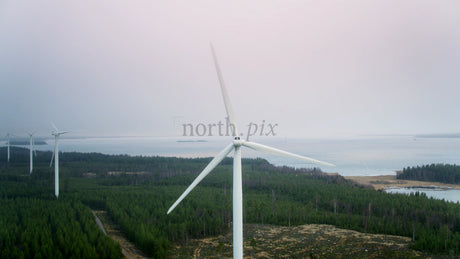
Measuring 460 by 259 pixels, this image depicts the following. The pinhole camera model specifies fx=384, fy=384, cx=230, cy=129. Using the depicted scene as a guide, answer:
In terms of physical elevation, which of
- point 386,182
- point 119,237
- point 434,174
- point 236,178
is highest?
point 236,178

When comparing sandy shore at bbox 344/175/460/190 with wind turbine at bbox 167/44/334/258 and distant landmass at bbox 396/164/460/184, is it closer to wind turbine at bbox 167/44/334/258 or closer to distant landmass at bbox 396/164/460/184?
distant landmass at bbox 396/164/460/184

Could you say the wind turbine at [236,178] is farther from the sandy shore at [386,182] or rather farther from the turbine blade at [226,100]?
the sandy shore at [386,182]

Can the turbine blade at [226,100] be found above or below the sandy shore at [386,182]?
above

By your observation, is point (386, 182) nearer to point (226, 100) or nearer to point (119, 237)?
point (119, 237)

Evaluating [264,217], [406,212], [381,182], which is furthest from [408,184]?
[264,217]

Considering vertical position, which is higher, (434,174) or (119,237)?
(434,174)

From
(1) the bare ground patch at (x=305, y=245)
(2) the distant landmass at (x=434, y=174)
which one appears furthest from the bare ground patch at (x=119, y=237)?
(2) the distant landmass at (x=434, y=174)

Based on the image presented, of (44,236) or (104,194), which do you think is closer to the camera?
(44,236)

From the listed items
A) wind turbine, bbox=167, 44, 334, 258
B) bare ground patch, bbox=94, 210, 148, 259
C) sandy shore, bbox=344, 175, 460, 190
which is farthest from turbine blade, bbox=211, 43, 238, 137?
sandy shore, bbox=344, 175, 460, 190

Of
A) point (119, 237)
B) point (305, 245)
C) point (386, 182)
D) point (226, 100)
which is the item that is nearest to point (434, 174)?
point (386, 182)

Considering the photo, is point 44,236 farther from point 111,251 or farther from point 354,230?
point 354,230

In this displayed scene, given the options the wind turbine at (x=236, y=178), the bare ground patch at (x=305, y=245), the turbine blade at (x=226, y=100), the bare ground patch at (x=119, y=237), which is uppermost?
the turbine blade at (x=226, y=100)
